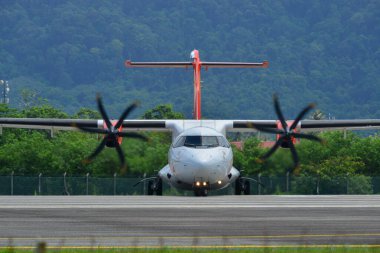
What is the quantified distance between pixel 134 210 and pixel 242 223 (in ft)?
19.2

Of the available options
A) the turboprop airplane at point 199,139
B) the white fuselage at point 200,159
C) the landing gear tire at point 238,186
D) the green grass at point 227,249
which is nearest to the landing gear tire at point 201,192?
the turboprop airplane at point 199,139

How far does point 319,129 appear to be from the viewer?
1774 inches

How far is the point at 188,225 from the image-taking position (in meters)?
20.8

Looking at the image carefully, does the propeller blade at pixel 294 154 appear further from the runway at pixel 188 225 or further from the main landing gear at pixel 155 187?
the runway at pixel 188 225

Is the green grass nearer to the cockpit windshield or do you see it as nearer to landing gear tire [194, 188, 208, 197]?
the cockpit windshield

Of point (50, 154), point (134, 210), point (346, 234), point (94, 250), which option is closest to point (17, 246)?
point (94, 250)

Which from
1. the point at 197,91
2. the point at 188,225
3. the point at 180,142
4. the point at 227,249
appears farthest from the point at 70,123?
the point at 227,249

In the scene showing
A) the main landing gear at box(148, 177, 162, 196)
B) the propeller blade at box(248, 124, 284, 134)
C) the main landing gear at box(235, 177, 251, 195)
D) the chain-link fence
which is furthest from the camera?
the chain-link fence

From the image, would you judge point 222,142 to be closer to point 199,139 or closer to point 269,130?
point 199,139

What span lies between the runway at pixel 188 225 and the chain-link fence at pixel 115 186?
23.2 m

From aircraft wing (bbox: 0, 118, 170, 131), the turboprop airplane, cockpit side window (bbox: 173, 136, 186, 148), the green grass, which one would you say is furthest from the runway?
aircraft wing (bbox: 0, 118, 170, 131)

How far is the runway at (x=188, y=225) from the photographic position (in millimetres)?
17266

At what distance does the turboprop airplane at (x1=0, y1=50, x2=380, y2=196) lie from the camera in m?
37.5

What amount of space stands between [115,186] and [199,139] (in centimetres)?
1510
